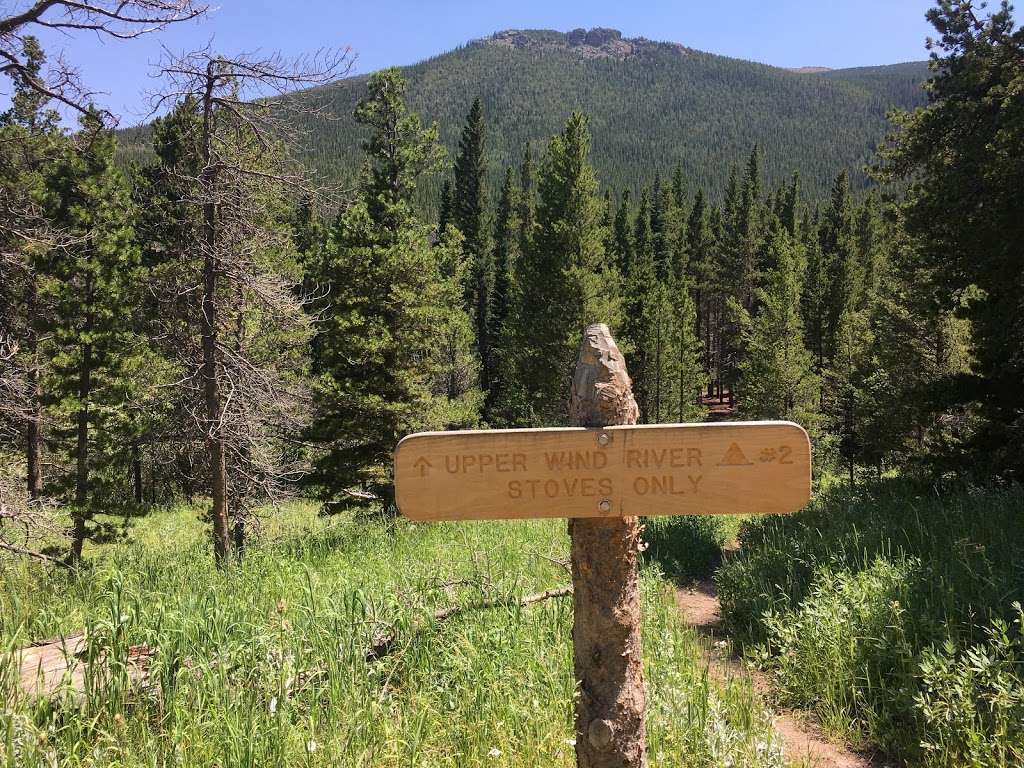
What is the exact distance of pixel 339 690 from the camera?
112 inches

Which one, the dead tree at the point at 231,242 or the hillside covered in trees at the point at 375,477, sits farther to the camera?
the dead tree at the point at 231,242

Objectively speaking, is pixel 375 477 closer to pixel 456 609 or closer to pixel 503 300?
pixel 456 609

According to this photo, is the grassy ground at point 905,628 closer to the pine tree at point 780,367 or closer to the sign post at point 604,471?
the sign post at point 604,471

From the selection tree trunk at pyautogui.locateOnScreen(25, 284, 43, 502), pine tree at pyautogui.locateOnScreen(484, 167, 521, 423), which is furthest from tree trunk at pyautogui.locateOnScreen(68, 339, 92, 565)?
pine tree at pyautogui.locateOnScreen(484, 167, 521, 423)

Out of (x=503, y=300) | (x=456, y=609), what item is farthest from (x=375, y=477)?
(x=503, y=300)

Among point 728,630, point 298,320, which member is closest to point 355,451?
point 298,320

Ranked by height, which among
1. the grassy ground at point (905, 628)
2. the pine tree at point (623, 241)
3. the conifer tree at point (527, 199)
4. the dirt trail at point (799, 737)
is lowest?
the dirt trail at point (799, 737)

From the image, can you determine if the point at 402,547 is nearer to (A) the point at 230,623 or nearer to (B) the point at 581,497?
(A) the point at 230,623

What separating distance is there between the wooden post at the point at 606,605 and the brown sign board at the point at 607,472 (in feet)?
0.56

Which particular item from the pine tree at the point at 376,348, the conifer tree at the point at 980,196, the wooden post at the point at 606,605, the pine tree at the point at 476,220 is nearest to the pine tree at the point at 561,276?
the pine tree at the point at 376,348

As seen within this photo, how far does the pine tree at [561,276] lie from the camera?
21.8 meters

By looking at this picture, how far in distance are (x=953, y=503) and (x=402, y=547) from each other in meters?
6.49

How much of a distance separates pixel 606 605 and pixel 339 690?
1.40 meters

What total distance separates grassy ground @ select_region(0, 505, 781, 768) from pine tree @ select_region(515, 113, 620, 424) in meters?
18.3
